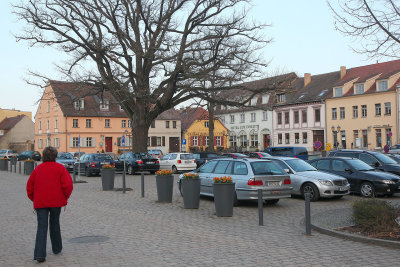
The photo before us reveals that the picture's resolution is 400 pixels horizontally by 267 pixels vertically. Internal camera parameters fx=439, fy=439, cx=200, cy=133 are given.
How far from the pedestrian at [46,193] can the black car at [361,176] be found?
39.3 feet

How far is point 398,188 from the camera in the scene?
51.2 feet

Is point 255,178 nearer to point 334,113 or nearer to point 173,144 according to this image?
point 334,113

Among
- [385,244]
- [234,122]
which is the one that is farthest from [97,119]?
[385,244]

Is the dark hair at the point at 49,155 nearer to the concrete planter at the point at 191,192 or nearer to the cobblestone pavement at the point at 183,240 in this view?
the cobblestone pavement at the point at 183,240

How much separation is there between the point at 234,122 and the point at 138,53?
166 feet

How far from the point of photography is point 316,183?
14695 mm

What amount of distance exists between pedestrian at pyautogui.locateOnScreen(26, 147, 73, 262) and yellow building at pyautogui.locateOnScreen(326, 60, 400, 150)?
48282mm

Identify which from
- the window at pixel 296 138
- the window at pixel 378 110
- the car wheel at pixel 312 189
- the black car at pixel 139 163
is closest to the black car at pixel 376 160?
the car wheel at pixel 312 189

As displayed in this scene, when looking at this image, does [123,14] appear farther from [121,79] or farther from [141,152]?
[141,152]

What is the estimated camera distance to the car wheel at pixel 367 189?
15.7 meters

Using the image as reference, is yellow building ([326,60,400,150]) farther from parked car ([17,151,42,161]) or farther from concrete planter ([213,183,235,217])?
concrete planter ([213,183,235,217])

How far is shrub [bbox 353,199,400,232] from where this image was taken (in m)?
8.55

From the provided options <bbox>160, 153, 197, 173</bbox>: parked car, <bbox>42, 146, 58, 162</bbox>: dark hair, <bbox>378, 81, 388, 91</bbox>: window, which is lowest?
<bbox>160, 153, 197, 173</bbox>: parked car

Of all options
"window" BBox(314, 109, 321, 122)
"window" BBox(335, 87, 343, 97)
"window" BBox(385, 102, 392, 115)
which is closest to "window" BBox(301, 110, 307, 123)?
"window" BBox(314, 109, 321, 122)
